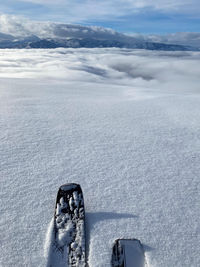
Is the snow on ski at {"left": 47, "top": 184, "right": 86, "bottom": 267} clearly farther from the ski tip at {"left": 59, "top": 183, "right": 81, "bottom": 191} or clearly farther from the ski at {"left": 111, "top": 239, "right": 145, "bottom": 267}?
the ski at {"left": 111, "top": 239, "right": 145, "bottom": 267}

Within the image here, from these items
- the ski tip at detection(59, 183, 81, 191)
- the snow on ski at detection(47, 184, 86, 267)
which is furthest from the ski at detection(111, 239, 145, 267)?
the ski tip at detection(59, 183, 81, 191)

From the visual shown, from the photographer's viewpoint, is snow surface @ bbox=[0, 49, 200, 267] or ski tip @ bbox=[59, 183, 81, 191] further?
ski tip @ bbox=[59, 183, 81, 191]

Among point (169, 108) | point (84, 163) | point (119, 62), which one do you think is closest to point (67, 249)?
point (84, 163)

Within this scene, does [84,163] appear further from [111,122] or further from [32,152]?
[111,122]

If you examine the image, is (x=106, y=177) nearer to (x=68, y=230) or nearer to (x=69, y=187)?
(x=69, y=187)

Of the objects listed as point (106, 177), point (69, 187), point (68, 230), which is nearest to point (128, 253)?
point (68, 230)
